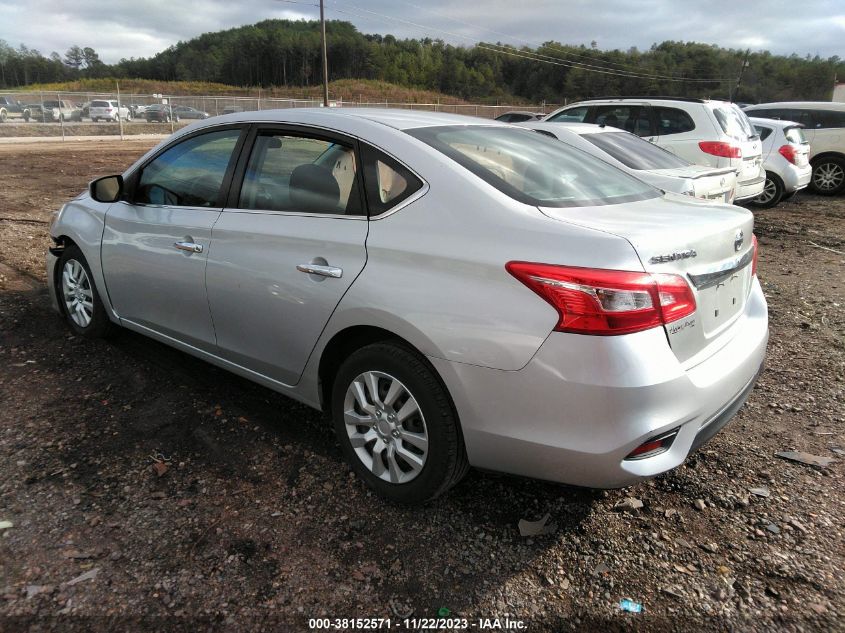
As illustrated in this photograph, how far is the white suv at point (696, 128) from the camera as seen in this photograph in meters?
8.48

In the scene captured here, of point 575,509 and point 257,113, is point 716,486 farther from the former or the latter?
point 257,113

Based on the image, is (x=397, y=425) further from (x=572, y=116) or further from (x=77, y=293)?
(x=572, y=116)

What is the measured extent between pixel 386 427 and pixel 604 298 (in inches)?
42.5

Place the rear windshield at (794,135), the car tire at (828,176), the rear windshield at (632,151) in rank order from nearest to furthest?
the rear windshield at (632,151) → the rear windshield at (794,135) → the car tire at (828,176)

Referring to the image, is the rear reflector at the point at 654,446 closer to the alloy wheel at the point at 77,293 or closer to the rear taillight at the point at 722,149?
the alloy wheel at the point at 77,293

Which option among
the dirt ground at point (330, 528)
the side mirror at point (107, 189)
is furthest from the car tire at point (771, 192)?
the side mirror at point (107, 189)

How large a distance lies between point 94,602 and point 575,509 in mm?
1891

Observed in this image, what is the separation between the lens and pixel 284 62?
376 ft

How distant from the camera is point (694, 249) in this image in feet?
7.46

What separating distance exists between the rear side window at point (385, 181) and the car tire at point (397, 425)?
595 mm

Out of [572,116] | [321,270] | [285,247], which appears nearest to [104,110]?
[572,116]

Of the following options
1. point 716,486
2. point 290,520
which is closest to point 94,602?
point 290,520

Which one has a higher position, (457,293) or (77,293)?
(457,293)

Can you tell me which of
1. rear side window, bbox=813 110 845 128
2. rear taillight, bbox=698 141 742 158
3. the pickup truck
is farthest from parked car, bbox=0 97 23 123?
rear side window, bbox=813 110 845 128
